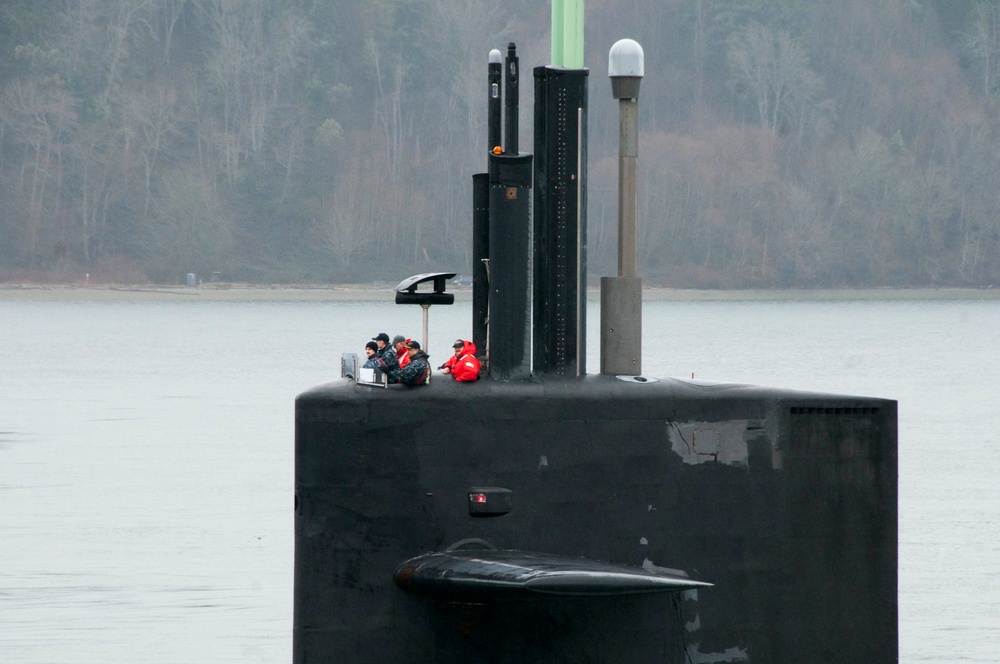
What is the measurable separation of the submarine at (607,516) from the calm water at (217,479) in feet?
41.3

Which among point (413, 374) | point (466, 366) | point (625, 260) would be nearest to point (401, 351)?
point (413, 374)

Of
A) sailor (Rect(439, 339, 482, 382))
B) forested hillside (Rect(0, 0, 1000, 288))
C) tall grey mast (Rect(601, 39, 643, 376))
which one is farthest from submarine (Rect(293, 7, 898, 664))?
forested hillside (Rect(0, 0, 1000, 288))

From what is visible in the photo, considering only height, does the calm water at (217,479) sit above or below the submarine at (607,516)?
below

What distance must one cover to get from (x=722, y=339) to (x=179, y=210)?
154 ft

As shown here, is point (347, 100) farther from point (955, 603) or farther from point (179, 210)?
point (955, 603)

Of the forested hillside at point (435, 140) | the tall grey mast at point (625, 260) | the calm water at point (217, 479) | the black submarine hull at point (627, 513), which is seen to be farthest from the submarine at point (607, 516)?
the forested hillside at point (435, 140)

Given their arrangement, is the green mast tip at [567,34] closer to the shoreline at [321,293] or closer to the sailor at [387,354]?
the sailor at [387,354]

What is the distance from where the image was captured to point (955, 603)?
89.0 ft

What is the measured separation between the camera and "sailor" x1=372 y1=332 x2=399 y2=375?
10914 millimetres

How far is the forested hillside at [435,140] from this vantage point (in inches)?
4931

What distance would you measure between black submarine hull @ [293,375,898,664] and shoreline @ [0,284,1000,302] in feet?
358

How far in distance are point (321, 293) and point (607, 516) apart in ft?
372

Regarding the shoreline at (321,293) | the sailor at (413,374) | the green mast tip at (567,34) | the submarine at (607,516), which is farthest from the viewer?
the shoreline at (321,293)

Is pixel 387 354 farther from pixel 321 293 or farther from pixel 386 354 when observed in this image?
pixel 321 293
